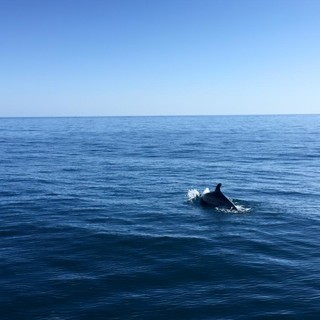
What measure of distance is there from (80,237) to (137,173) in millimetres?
23989

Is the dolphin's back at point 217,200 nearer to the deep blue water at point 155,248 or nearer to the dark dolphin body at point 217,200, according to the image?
the dark dolphin body at point 217,200

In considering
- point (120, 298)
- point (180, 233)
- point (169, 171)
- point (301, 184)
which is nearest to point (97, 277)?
point (120, 298)

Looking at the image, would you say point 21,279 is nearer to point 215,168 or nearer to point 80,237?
point 80,237

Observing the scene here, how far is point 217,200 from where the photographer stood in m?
33.2

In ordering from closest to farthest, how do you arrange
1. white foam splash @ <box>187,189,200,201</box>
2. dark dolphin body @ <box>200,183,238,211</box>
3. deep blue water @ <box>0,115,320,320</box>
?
1. deep blue water @ <box>0,115,320,320</box>
2. dark dolphin body @ <box>200,183,238,211</box>
3. white foam splash @ <box>187,189,200,201</box>

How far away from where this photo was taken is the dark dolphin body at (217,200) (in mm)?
32531

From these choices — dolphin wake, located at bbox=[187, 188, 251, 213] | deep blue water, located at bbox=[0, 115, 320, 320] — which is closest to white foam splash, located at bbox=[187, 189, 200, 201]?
dolphin wake, located at bbox=[187, 188, 251, 213]

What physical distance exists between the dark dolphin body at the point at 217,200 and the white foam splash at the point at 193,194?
1864mm

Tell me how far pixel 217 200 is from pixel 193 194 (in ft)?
14.1

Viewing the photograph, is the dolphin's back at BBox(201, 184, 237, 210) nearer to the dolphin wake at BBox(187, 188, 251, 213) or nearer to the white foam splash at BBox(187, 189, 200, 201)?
the dolphin wake at BBox(187, 188, 251, 213)

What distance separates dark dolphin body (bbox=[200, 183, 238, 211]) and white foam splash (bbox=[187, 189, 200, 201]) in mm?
1864

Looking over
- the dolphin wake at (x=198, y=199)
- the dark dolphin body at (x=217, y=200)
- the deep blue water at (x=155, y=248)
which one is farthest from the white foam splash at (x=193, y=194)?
the dark dolphin body at (x=217, y=200)

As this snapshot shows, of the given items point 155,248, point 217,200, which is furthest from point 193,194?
point 155,248

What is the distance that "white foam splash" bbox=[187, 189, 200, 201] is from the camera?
36.0m
